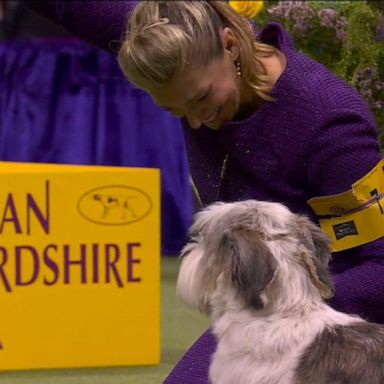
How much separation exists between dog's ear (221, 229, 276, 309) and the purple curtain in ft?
15.7

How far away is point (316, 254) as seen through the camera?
2752 mm

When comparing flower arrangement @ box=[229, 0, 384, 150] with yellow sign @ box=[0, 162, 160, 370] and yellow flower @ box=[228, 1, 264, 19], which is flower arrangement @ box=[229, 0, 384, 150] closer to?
yellow flower @ box=[228, 1, 264, 19]

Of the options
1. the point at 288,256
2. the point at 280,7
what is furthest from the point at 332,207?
Result: the point at 280,7

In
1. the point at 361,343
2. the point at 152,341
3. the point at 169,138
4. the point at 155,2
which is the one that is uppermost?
the point at 155,2

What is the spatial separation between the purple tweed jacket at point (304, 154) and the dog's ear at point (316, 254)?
0.39m

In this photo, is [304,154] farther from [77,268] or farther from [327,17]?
[77,268]

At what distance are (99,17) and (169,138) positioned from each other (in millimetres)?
3601

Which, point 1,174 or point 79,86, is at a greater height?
point 1,174

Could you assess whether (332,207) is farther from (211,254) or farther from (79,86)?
(79,86)

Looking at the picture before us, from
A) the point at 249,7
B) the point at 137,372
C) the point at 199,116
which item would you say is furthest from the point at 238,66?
the point at 249,7

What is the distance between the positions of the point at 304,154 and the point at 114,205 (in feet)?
5.36

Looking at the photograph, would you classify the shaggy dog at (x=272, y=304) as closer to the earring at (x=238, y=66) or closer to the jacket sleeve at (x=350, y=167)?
the jacket sleeve at (x=350, y=167)

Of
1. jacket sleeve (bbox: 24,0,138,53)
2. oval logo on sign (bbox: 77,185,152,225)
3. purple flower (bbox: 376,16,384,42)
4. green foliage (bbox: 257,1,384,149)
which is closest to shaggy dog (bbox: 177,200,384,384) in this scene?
jacket sleeve (bbox: 24,0,138,53)

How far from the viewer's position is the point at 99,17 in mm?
3979
